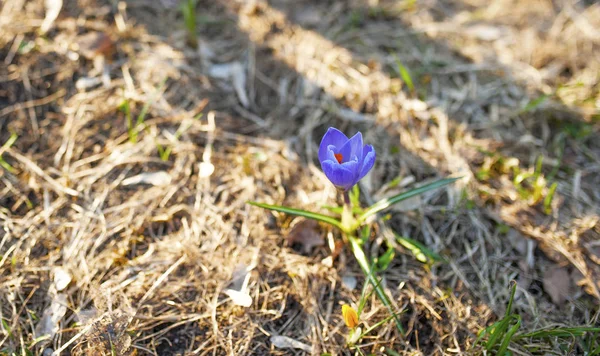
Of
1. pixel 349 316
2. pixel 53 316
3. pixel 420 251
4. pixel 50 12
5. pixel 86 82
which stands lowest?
pixel 53 316

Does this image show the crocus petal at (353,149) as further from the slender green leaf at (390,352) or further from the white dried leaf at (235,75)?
the white dried leaf at (235,75)

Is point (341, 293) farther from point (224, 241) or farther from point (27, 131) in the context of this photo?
point (27, 131)

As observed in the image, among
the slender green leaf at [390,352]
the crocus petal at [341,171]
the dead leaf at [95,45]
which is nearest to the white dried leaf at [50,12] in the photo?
the dead leaf at [95,45]

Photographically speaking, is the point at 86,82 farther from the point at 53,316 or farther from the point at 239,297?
the point at 239,297

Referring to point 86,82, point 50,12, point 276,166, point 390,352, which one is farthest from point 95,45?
point 390,352

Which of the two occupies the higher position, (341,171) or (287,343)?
(341,171)

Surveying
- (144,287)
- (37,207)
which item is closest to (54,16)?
(37,207)

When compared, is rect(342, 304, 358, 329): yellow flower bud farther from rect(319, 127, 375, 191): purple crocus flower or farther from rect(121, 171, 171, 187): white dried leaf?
rect(121, 171, 171, 187): white dried leaf
